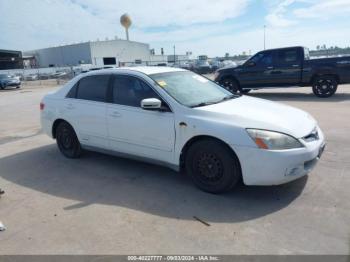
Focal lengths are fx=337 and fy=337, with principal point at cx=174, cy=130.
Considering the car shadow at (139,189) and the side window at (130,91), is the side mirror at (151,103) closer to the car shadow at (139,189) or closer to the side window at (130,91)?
the side window at (130,91)

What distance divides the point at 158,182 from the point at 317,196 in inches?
84.0

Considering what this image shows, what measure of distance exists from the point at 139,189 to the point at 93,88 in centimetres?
205

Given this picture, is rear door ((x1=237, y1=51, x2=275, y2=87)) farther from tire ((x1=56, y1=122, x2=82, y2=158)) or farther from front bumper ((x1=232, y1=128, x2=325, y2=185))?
front bumper ((x1=232, y1=128, x2=325, y2=185))

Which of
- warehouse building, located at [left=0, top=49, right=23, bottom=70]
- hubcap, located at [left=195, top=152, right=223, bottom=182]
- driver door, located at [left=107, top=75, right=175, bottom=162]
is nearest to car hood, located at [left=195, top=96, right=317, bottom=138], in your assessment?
hubcap, located at [left=195, top=152, right=223, bottom=182]

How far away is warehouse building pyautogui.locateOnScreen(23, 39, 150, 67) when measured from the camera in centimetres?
7912

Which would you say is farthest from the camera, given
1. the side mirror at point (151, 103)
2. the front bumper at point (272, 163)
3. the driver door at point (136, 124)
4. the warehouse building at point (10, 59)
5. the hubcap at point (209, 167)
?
the warehouse building at point (10, 59)

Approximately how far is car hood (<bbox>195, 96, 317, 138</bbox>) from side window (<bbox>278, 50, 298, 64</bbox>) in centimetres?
867

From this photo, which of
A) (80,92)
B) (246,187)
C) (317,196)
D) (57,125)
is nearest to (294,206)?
(317,196)

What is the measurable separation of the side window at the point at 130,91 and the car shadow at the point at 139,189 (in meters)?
1.14

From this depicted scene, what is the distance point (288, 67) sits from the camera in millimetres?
12812

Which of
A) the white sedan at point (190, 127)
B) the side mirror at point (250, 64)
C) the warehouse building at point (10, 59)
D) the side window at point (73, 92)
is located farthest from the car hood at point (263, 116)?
the warehouse building at point (10, 59)

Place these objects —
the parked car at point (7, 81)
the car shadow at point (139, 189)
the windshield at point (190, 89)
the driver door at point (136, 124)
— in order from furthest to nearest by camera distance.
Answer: the parked car at point (7, 81) → the windshield at point (190, 89) → the driver door at point (136, 124) → the car shadow at point (139, 189)

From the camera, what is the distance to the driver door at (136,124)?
182 inches

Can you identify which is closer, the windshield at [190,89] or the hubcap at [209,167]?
the hubcap at [209,167]
